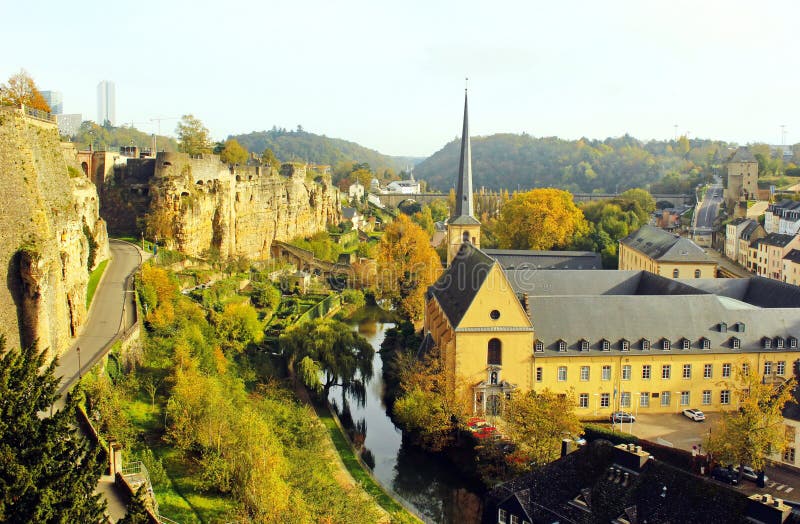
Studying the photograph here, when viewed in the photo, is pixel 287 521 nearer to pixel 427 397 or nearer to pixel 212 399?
pixel 212 399

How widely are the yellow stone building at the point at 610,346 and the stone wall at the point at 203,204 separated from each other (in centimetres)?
1929

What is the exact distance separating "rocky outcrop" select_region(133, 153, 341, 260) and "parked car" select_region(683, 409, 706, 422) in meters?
29.8

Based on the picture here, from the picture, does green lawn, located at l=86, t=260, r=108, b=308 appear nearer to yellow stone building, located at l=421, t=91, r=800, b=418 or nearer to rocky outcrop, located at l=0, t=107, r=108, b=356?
rocky outcrop, located at l=0, t=107, r=108, b=356

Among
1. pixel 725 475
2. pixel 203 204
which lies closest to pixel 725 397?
pixel 725 475

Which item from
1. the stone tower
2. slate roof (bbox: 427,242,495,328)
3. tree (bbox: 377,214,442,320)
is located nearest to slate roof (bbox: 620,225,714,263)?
the stone tower

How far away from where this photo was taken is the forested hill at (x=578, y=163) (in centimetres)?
14162

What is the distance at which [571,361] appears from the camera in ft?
113

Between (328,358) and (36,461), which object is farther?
(328,358)

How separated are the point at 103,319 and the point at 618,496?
20416 millimetres

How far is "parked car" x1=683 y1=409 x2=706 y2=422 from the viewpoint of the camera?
33.4 meters

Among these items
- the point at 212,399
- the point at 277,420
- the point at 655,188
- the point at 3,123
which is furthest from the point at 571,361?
the point at 655,188

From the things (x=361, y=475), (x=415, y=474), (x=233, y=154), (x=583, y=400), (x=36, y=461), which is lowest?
(x=415, y=474)

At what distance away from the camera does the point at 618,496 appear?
832 inches

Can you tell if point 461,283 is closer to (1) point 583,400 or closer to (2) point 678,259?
(1) point 583,400
